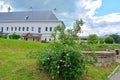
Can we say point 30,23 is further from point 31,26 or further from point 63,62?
point 63,62

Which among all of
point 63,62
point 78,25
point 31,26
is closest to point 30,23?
point 31,26

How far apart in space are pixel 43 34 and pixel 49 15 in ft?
18.6

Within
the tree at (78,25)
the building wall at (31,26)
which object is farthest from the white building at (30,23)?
the tree at (78,25)

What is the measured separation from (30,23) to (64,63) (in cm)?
7359

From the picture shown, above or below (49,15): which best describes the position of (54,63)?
below

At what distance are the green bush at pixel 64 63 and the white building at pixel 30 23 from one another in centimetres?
6868

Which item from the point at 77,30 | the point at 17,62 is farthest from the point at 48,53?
the point at 77,30

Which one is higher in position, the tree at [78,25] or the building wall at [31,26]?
the building wall at [31,26]

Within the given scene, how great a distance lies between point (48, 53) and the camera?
9867 millimetres

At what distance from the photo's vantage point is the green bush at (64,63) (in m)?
9.34

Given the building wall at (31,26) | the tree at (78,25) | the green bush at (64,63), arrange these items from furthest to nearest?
the building wall at (31,26)
the tree at (78,25)
the green bush at (64,63)

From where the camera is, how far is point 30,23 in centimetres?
8231

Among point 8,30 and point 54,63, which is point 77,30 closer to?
point 54,63

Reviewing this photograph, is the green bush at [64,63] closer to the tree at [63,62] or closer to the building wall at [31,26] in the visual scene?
the tree at [63,62]
